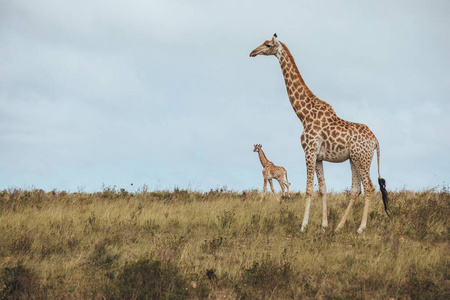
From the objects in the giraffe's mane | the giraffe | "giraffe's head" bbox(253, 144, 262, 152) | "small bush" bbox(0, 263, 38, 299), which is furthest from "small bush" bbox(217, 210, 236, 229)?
"giraffe's head" bbox(253, 144, 262, 152)

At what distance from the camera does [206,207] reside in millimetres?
12500

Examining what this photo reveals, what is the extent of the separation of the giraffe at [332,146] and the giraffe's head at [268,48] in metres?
1.64

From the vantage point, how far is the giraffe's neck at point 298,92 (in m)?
11.1

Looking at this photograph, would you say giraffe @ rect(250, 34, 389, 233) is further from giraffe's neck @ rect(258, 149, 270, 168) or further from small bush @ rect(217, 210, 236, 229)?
giraffe's neck @ rect(258, 149, 270, 168)

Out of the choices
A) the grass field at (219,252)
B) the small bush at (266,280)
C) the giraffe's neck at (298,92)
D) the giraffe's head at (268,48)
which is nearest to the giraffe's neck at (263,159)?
the grass field at (219,252)

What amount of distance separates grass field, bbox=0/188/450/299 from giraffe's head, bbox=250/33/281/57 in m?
4.67

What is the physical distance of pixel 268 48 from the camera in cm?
1145

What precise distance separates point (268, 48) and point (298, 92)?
1552mm

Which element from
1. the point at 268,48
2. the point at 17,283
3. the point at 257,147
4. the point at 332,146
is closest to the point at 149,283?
the point at 17,283

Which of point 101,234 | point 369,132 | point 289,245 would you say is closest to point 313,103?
point 369,132

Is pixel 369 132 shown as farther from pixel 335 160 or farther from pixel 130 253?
pixel 130 253

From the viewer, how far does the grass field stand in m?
6.29

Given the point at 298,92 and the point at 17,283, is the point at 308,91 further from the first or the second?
the point at 17,283

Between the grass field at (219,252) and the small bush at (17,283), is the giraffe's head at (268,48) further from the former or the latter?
the small bush at (17,283)
